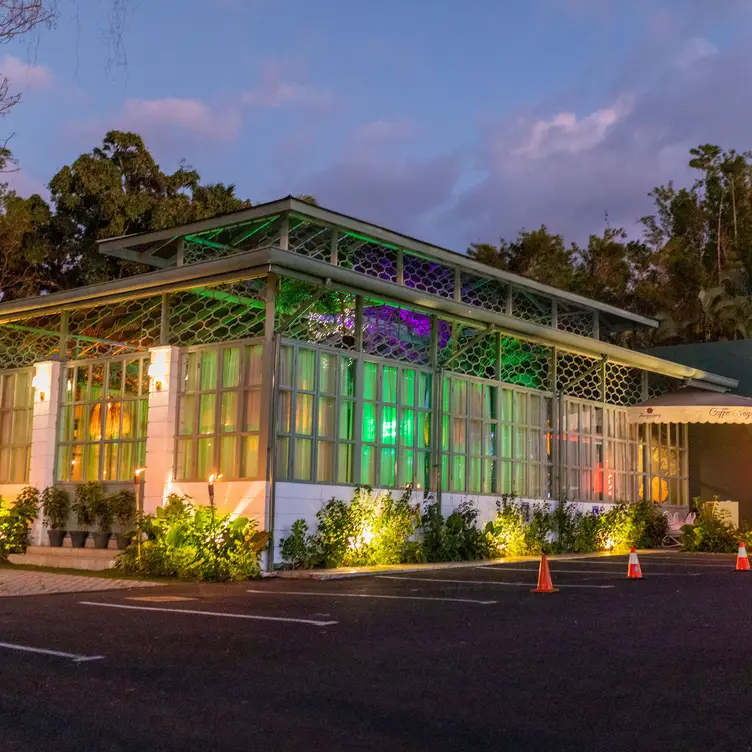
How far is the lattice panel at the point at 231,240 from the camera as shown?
15.5m

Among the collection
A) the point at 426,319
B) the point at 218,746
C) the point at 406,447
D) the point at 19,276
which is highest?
the point at 19,276

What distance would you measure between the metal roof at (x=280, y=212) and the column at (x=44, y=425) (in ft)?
7.82

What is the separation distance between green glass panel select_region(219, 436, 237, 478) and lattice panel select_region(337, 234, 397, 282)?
326cm

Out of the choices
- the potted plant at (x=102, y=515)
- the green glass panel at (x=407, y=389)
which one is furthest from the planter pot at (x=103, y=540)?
the green glass panel at (x=407, y=389)

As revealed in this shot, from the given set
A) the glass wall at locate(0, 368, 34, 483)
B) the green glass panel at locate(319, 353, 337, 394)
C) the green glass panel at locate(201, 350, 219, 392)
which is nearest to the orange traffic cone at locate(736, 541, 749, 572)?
the green glass panel at locate(319, 353, 337, 394)

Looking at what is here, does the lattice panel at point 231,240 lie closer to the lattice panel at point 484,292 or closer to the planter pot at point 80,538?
the lattice panel at point 484,292

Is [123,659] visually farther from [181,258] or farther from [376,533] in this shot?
[181,258]

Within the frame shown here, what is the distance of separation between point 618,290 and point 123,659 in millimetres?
34761

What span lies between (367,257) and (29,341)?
6.89 m

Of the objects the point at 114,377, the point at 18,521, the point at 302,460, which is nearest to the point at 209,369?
the point at 302,460

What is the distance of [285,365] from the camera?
1461cm

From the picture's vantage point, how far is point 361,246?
1625cm

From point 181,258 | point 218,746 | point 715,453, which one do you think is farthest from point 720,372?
point 218,746

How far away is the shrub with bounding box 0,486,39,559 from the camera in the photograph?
54.3 ft
